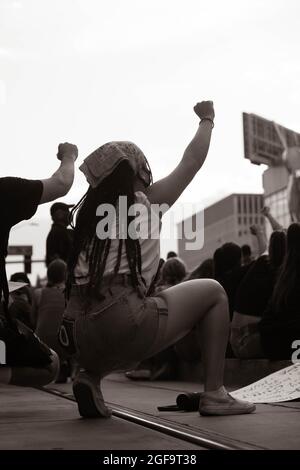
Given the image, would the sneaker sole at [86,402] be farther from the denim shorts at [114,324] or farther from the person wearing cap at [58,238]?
the person wearing cap at [58,238]

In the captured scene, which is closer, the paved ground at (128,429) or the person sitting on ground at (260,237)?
the paved ground at (128,429)

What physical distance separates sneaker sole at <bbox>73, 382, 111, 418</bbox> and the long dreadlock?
0.52 metres

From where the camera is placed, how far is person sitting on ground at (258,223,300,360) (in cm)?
701

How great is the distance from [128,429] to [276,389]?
1.80m

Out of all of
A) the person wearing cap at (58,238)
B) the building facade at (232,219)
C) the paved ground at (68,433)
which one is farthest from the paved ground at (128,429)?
the building facade at (232,219)

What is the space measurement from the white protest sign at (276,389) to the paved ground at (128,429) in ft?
0.27

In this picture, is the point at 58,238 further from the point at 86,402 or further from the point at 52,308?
the point at 86,402

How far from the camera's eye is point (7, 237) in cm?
464

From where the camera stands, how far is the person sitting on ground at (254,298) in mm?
7848

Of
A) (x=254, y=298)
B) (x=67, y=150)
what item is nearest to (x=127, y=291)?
(x=67, y=150)

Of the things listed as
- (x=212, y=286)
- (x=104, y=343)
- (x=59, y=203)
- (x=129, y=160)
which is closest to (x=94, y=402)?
(x=104, y=343)

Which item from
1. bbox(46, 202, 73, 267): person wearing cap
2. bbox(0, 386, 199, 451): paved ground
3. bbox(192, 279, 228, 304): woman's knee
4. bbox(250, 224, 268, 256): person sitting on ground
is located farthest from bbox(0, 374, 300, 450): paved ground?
bbox(46, 202, 73, 267): person wearing cap
